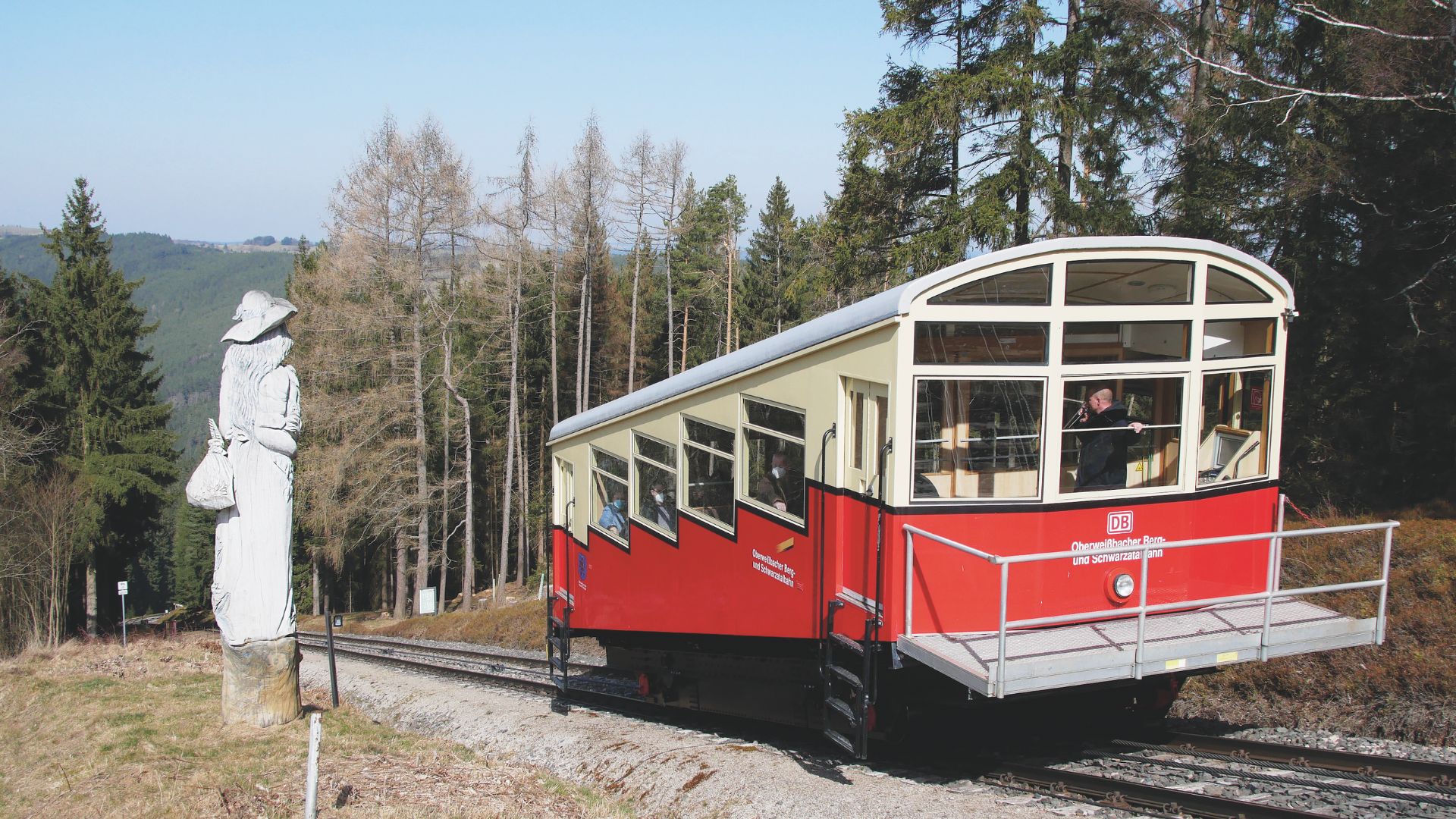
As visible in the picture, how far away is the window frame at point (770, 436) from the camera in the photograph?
23.2 feet

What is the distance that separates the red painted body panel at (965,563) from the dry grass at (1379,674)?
1.84 metres

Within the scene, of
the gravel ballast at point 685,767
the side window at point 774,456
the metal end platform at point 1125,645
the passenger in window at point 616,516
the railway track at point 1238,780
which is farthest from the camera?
the passenger in window at point 616,516

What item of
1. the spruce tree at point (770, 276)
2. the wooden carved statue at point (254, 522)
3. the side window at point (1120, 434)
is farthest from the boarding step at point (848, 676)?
the spruce tree at point (770, 276)

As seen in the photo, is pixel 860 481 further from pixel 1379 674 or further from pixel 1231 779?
pixel 1379 674

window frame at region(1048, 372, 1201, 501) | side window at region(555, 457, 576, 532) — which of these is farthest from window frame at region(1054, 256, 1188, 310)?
side window at region(555, 457, 576, 532)

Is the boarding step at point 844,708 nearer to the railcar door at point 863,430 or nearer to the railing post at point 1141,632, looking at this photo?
the railcar door at point 863,430

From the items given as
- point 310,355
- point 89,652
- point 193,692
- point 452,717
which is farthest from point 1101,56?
point 310,355

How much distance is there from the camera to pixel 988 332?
6.38 meters

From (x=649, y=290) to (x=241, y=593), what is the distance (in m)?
41.9

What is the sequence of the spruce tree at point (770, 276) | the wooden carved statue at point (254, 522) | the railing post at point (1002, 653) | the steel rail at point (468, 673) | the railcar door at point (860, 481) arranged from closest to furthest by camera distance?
1. the railing post at point (1002, 653)
2. the railcar door at point (860, 481)
3. the wooden carved statue at point (254, 522)
4. the steel rail at point (468, 673)
5. the spruce tree at point (770, 276)

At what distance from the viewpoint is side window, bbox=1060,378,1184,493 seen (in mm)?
6680

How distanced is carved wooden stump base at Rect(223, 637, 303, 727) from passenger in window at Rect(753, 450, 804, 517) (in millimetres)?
5146

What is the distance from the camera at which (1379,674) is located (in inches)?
324

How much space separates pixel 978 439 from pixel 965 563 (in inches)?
33.6
